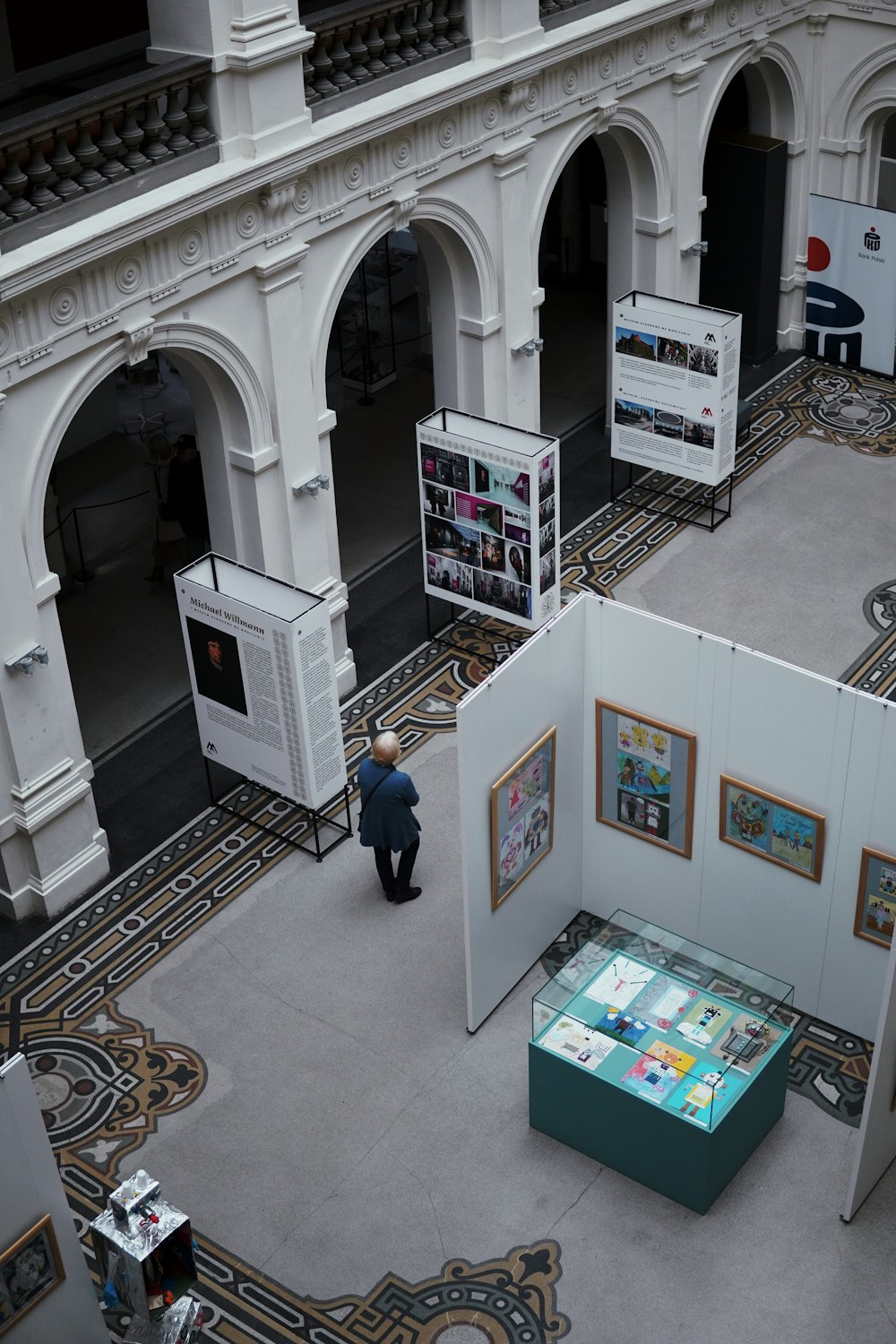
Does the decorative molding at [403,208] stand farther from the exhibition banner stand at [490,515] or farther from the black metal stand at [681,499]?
the black metal stand at [681,499]

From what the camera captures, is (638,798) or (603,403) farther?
(603,403)

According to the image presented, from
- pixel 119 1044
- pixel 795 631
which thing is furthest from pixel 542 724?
pixel 795 631

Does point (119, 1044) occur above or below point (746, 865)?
below

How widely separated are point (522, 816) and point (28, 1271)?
4.06 meters

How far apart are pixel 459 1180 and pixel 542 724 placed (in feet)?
9.24

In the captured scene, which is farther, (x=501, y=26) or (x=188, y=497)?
(x=188, y=497)

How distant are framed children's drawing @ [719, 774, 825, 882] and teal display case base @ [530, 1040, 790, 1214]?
1191mm

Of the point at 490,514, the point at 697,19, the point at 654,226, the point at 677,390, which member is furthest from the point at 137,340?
the point at 697,19

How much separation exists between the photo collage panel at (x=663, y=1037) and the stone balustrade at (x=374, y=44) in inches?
265

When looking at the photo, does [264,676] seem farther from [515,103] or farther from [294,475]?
[515,103]

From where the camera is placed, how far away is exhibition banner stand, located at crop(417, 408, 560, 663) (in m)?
13.5

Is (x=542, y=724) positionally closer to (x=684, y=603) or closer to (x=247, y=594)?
(x=247, y=594)

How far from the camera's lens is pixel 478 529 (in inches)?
549

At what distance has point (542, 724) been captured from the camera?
10.5m
